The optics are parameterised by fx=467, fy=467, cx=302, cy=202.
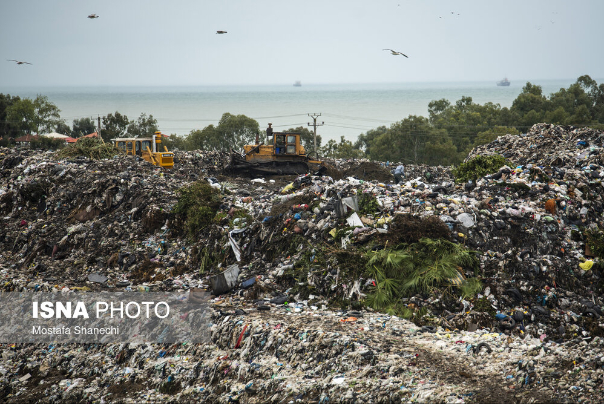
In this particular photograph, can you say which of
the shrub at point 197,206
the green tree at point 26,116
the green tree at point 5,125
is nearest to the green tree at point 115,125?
the green tree at point 26,116

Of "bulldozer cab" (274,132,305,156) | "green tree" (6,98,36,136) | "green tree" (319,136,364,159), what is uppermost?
"green tree" (6,98,36,136)

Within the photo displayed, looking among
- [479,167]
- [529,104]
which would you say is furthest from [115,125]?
[479,167]

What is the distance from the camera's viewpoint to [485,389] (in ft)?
14.5

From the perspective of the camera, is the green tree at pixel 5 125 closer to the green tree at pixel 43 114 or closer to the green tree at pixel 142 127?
the green tree at pixel 43 114

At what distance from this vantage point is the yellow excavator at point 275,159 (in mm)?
18109

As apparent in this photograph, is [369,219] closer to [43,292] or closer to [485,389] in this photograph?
[485,389]

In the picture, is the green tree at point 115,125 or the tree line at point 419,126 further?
the green tree at point 115,125

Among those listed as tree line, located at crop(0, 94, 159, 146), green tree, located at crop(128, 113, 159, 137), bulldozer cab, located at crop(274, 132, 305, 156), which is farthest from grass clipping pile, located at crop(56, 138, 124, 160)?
green tree, located at crop(128, 113, 159, 137)

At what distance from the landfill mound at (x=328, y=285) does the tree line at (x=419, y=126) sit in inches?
775

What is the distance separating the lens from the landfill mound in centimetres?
491

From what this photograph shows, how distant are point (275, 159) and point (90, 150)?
6.66 m

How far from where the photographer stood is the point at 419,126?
3059 centimetres

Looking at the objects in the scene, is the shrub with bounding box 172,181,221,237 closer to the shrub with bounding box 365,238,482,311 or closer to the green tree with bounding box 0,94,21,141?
Answer: the shrub with bounding box 365,238,482,311

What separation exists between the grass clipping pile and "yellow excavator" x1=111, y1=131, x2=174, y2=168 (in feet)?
1.60
